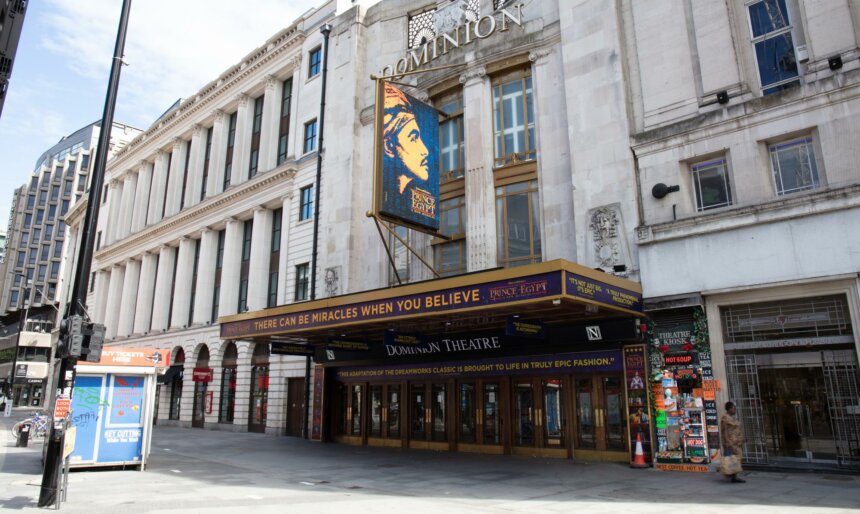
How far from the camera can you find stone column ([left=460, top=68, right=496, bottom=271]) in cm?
2120

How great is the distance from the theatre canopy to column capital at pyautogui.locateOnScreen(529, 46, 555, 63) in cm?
950

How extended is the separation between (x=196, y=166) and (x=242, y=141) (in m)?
6.31

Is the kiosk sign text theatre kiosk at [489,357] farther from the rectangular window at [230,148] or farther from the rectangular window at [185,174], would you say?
the rectangular window at [185,174]

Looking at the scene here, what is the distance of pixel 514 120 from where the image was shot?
21984 mm

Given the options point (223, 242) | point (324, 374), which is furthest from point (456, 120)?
point (223, 242)

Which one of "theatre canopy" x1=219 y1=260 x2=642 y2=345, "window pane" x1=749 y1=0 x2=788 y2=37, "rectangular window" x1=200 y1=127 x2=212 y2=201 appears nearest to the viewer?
"theatre canopy" x1=219 y1=260 x2=642 y2=345

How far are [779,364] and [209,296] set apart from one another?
107ft

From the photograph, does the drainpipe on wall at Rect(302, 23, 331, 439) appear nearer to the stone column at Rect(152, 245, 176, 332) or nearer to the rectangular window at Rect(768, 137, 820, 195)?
the stone column at Rect(152, 245, 176, 332)

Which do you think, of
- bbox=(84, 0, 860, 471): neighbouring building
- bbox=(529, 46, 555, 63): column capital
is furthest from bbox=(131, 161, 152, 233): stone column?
bbox=(529, 46, 555, 63): column capital

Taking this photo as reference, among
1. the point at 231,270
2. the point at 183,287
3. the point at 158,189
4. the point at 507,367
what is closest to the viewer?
the point at 507,367

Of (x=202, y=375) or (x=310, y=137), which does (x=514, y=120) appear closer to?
(x=310, y=137)

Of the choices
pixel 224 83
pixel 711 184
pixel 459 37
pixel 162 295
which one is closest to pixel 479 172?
pixel 459 37

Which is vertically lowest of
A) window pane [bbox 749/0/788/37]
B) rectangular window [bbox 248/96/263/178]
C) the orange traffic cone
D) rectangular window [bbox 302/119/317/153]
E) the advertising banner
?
the orange traffic cone

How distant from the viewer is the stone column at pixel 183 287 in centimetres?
3991
